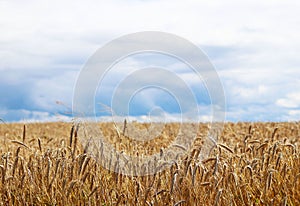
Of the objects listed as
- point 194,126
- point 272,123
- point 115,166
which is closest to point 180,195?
point 115,166

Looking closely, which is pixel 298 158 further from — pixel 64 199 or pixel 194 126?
pixel 194 126

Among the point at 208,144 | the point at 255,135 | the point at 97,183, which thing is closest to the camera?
the point at 97,183

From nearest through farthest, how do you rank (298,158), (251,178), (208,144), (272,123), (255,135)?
(251,178) → (298,158) → (208,144) → (255,135) → (272,123)

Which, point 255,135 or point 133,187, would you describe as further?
point 255,135

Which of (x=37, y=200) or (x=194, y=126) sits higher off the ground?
(x=194, y=126)

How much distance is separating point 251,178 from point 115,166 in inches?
62.1

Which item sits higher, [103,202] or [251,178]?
[251,178]

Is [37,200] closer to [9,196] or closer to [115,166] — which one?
[9,196]

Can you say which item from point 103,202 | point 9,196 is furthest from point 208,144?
point 9,196

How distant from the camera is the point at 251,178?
532 cm

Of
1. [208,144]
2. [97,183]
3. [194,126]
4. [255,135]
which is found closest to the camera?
[97,183]

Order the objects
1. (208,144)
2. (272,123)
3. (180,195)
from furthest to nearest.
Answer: (272,123), (208,144), (180,195)

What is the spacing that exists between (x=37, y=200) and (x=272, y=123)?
12857 millimetres

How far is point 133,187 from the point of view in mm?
5520
